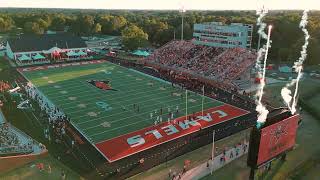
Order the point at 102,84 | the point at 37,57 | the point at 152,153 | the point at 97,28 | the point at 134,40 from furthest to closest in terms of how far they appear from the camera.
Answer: the point at 97,28 < the point at 134,40 < the point at 37,57 < the point at 102,84 < the point at 152,153

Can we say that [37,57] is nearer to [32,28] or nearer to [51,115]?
[51,115]

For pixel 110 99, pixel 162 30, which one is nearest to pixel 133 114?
pixel 110 99

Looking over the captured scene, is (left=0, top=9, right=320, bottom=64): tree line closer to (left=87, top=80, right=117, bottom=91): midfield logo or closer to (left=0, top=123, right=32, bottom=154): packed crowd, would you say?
(left=87, top=80, right=117, bottom=91): midfield logo

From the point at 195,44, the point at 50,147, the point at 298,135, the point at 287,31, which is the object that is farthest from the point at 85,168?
the point at 287,31

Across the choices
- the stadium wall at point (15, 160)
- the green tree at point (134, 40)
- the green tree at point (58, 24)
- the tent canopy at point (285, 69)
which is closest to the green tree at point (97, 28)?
the green tree at point (58, 24)

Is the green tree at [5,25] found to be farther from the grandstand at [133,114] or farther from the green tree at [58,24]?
the grandstand at [133,114]

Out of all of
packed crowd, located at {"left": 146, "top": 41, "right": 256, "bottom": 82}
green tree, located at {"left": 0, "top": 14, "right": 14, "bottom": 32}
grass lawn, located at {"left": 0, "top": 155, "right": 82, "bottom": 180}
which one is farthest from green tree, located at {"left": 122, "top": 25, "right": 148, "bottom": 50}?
green tree, located at {"left": 0, "top": 14, "right": 14, "bottom": 32}
